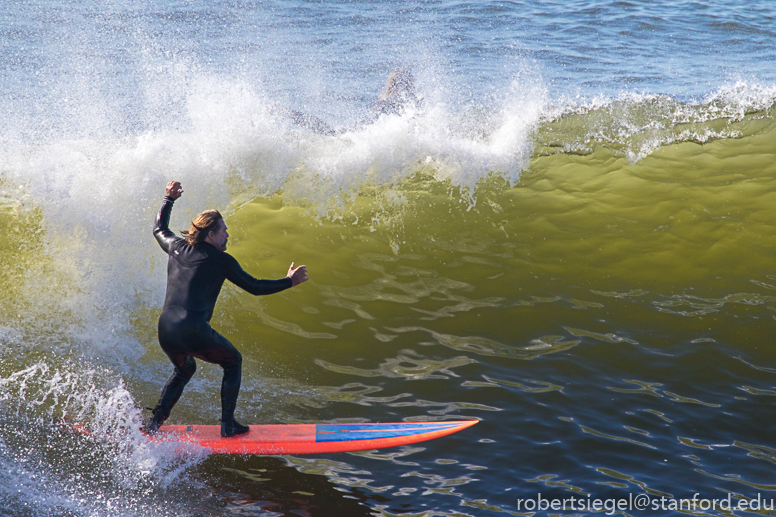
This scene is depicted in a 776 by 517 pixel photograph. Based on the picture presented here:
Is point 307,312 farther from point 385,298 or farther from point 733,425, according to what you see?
point 733,425

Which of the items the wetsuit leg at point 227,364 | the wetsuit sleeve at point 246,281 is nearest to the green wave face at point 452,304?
the wetsuit leg at point 227,364

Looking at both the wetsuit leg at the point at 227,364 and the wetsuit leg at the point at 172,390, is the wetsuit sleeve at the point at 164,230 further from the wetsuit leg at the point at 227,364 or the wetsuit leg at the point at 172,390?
the wetsuit leg at the point at 172,390

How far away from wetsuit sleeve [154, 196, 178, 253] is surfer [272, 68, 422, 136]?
16.7 ft

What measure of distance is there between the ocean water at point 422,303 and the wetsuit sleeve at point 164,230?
1343mm

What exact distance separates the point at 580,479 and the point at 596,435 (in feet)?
1.75

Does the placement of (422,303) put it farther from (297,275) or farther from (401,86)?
(401,86)

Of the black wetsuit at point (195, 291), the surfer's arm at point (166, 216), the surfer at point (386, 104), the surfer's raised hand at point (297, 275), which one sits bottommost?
the black wetsuit at point (195, 291)

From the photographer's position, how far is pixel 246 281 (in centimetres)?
397

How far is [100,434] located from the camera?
14.0ft

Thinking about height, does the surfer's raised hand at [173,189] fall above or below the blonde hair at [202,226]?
above

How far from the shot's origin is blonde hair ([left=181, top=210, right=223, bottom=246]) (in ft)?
12.7

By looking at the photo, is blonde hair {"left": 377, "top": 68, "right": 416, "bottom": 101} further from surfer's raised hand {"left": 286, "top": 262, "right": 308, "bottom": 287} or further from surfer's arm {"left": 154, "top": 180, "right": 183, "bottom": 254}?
surfer's raised hand {"left": 286, "top": 262, "right": 308, "bottom": 287}

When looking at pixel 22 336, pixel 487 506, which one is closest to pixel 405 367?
pixel 487 506

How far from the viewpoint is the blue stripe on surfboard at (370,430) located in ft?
13.9
